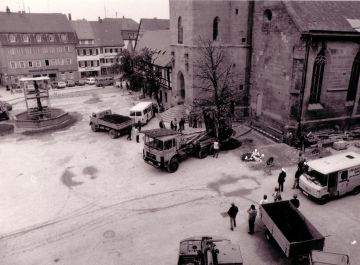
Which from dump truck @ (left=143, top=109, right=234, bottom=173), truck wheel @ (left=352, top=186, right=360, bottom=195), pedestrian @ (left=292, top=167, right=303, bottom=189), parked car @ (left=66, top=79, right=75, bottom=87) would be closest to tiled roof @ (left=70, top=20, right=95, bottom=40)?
parked car @ (left=66, top=79, right=75, bottom=87)

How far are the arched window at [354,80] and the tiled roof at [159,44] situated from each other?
2129 centimetres

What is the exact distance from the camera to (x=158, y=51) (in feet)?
155

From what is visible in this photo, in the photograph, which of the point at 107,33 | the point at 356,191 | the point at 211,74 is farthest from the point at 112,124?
the point at 107,33

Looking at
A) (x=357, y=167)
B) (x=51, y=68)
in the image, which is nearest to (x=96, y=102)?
(x=51, y=68)

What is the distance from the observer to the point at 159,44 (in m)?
49.7

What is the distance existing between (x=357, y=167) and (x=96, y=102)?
37096 millimetres

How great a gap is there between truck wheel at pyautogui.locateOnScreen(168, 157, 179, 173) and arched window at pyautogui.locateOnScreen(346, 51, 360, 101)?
18.8 metres

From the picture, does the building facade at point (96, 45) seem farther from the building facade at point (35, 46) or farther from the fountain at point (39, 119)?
the fountain at point (39, 119)

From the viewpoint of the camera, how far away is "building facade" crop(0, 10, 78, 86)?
57906 millimetres

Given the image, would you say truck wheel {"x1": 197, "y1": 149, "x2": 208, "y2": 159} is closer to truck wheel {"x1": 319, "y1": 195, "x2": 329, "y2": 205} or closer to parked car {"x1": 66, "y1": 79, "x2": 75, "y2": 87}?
truck wheel {"x1": 319, "y1": 195, "x2": 329, "y2": 205}

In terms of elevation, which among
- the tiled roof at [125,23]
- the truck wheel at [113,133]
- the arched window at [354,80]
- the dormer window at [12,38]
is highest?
the tiled roof at [125,23]

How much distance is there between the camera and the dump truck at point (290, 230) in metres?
12.7

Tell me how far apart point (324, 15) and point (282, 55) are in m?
5.07

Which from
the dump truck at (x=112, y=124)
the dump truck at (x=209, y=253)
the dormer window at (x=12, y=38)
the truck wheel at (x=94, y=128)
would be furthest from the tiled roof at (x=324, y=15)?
the dormer window at (x=12, y=38)
